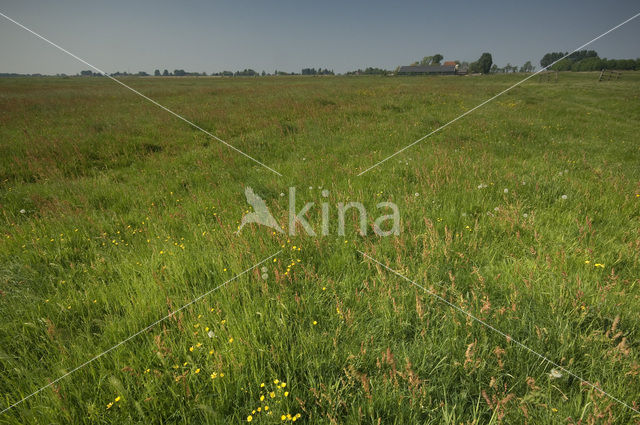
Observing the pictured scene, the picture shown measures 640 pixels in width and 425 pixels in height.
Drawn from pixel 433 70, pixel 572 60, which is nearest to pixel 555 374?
pixel 572 60

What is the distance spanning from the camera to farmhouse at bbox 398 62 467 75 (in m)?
76.8

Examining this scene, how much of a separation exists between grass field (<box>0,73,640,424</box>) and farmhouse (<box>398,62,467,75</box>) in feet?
255

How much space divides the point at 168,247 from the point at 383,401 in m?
3.14

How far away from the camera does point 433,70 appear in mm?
80500

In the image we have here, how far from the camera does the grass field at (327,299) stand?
1.85m

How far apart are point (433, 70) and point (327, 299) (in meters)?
94.0

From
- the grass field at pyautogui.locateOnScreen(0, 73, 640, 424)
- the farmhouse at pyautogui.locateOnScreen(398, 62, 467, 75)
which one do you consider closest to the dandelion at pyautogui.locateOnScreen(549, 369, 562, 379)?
the grass field at pyautogui.locateOnScreen(0, 73, 640, 424)

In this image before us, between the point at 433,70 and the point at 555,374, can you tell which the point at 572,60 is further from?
the point at 433,70

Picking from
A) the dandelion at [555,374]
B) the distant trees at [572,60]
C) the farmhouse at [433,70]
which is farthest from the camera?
the farmhouse at [433,70]

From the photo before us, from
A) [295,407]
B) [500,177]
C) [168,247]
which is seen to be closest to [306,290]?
[295,407]

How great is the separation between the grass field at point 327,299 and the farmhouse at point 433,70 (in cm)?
7763

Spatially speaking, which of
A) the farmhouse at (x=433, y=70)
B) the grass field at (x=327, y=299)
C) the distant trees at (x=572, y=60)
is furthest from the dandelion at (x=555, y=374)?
the farmhouse at (x=433, y=70)

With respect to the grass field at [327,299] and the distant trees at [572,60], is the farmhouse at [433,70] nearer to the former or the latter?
the distant trees at [572,60]

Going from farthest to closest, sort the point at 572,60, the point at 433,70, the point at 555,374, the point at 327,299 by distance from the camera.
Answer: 1. the point at 433,70
2. the point at 572,60
3. the point at 327,299
4. the point at 555,374
